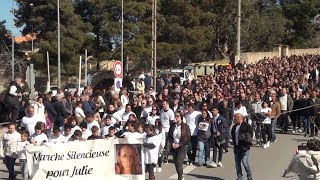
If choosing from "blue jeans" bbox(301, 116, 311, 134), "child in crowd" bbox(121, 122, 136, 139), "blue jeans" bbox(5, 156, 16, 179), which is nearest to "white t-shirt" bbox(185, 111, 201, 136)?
"child in crowd" bbox(121, 122, 136, 139)

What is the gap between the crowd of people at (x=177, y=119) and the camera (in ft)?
40.0

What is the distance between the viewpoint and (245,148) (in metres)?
12.0

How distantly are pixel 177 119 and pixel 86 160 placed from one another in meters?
2.48

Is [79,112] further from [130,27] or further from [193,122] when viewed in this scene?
[130,27]

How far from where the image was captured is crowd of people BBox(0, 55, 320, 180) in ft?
40.0

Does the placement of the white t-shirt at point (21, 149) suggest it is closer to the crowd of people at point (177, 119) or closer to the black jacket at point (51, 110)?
the crowd of people at point (177, 119)

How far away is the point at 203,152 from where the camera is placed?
1455cm

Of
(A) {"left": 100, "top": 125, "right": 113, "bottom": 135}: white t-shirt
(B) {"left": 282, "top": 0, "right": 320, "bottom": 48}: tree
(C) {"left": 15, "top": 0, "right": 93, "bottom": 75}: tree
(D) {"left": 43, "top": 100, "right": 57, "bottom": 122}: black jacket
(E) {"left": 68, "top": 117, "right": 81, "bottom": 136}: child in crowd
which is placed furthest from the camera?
(B) {"left": 282, "top": 0, "right": 320, "bottom": 48}: tree

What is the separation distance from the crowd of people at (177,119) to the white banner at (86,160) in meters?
0.52

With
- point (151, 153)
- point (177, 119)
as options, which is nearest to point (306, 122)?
point (177, 119)

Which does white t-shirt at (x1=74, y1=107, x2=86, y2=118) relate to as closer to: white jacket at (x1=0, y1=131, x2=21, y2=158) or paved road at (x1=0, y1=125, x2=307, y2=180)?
paved road at (x1=0, y1=125, x2=307, y2=180)

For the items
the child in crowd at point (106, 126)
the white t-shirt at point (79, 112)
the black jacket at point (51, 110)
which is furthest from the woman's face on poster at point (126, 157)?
the black jacket at point (51, 110)

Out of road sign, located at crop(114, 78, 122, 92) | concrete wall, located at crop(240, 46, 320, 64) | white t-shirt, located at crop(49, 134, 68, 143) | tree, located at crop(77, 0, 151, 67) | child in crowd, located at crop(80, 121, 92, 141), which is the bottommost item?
white t-shirt, located at crop(49, 134, 68, 143)

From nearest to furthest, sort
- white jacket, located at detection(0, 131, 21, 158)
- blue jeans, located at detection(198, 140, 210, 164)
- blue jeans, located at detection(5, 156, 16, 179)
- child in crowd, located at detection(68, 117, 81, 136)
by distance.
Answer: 1. white jacket, located at detection(0, 131, 21, 158)
2. blue jeans, located at detection(5, 156, 16, 179)
3. child in crowd, located at detection(68, 117, 81, 136)
4. blue jeans, located at detection(198, 140, 210, 164)
